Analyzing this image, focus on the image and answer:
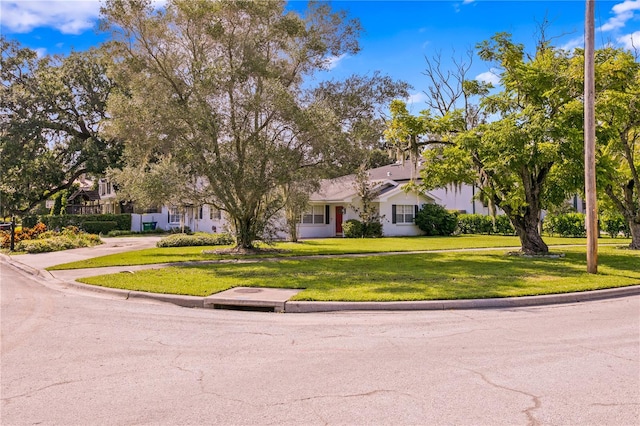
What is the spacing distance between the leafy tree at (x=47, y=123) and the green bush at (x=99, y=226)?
186 inches

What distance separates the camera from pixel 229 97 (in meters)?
18.6

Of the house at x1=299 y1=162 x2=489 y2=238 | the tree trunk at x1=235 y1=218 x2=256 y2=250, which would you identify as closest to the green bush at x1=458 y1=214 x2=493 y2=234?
the house at x1=299 y1=162 x2=489 y2=238

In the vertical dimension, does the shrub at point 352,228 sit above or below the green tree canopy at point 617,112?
below

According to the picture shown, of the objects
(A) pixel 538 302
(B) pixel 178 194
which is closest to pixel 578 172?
(A) pixel 538 302

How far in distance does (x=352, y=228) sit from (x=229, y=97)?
16253mm

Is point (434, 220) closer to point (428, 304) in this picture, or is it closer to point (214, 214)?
point (214, 214)

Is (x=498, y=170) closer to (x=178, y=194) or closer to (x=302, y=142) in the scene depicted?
(x=302, y=142)

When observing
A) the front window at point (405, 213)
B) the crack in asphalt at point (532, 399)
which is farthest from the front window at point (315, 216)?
the crack in asphalt at point (532, 399)

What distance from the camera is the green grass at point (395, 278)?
10.8 metres

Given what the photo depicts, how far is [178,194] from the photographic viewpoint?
19172 millimetres

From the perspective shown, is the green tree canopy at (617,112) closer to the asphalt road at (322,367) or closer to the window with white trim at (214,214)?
the asphalt road at (322,367)

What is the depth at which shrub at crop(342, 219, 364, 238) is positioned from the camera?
1292 inches

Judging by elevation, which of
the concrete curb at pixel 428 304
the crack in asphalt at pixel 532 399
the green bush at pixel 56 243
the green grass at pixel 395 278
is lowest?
the crack in asphalt at pixel 532 399

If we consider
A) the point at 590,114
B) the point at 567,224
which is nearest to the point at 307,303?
the point at 590,114
